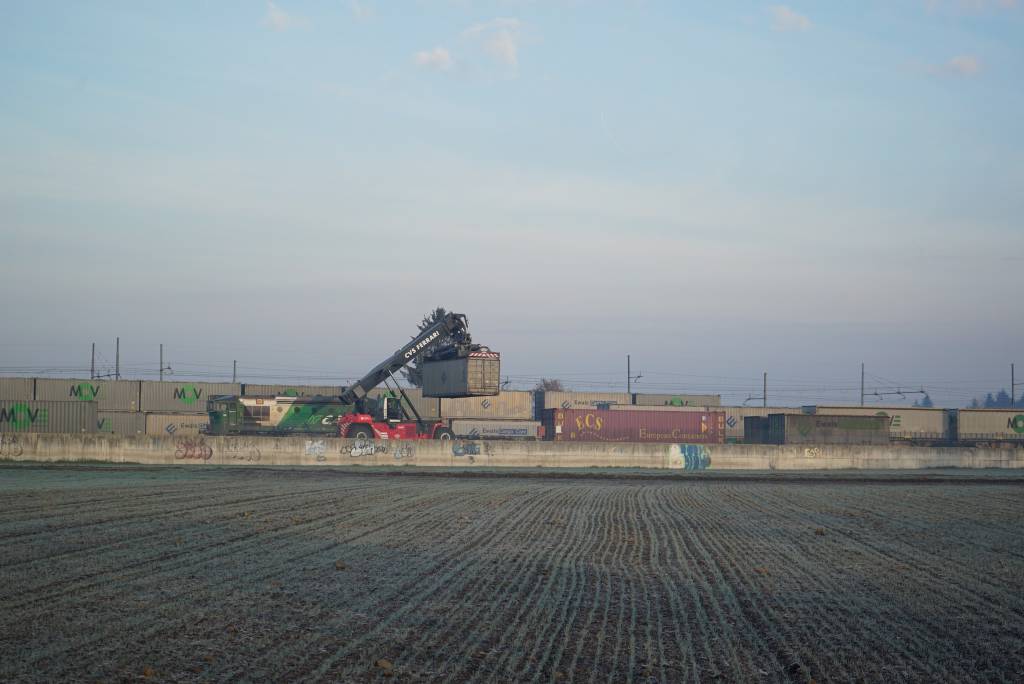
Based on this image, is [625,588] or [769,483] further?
[769,483]

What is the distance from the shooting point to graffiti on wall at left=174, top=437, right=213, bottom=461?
138 feet

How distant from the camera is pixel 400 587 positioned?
40.5 feet

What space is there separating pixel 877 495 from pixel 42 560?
24.7 meters

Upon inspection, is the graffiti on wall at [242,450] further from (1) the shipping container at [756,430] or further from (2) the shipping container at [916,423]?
(2) the shipping container at [916,423]

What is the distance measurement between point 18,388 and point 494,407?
112ft

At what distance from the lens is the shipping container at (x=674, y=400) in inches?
3386

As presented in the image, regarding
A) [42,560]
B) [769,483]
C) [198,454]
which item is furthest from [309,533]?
Result: [198,454]

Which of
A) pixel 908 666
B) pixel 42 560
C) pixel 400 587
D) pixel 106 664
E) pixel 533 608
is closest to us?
pixel 106 664

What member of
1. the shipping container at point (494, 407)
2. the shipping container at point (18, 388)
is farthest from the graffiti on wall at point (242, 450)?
the shipping container at point (18, 388)

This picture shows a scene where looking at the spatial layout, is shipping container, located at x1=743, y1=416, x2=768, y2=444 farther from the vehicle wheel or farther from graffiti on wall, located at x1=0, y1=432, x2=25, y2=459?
graffiti on wall, located at x1=0, y1=432, x2=25, y2=459

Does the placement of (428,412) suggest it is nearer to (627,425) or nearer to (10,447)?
(627,425)

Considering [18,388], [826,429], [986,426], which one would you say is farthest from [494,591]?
[986,426]

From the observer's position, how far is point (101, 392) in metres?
65.9

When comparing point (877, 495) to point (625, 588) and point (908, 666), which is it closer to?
point (625, 588)
